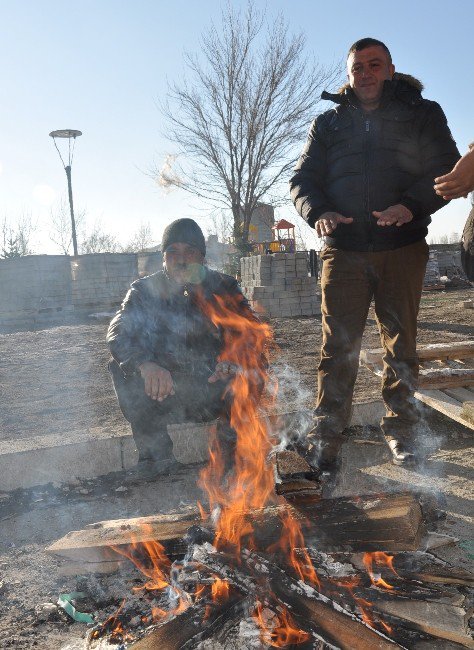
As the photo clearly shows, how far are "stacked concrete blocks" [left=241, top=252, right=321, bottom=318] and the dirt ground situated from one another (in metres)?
4.89

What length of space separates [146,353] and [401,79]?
7.51ft

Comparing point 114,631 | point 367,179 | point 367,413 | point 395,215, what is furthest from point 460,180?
point 367,413

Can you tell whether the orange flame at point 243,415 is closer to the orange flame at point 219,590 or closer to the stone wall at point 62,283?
the orange flame at point 219,590

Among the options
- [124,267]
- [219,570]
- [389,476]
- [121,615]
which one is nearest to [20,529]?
[121,615]

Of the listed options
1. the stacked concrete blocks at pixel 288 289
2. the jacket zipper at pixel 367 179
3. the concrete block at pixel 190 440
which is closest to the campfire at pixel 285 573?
the concrete block at pixel 190 440

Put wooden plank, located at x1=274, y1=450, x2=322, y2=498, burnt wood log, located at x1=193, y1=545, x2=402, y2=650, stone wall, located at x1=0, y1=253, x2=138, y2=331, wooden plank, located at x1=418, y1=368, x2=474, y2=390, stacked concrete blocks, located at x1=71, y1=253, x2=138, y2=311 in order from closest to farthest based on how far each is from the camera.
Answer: burnt wood log, located at x1=193, y1=545, x2=402, y2=650 < wooden plank, located at x1=274, y1=450, x2=322, y2=498 < wooden plank, located at x1=418, y1=368, x2=474, y2=390 < stone wall, located at x1=0, y1=253, x2=138, y2=331 < stacked concrete blocks, located at x1=71, y1=253, x2=138, y2=311

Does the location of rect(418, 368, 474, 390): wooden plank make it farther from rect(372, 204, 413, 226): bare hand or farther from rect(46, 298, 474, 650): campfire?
rect(46, 298, 474, 650): campfire

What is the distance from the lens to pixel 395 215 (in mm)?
2996

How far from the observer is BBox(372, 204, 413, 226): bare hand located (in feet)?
9.84

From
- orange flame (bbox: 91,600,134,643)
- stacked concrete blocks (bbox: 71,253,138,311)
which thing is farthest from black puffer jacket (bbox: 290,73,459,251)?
stacked concrete blocks (bbox: 71,253,138,311)

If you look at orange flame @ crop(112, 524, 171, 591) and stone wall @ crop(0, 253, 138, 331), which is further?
stone wall @ crop(0, 253, 138, 331)

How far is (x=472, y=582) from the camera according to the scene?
195 centimetres

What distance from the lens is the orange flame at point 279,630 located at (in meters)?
1.69

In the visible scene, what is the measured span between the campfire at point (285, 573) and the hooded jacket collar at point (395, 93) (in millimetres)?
2175
